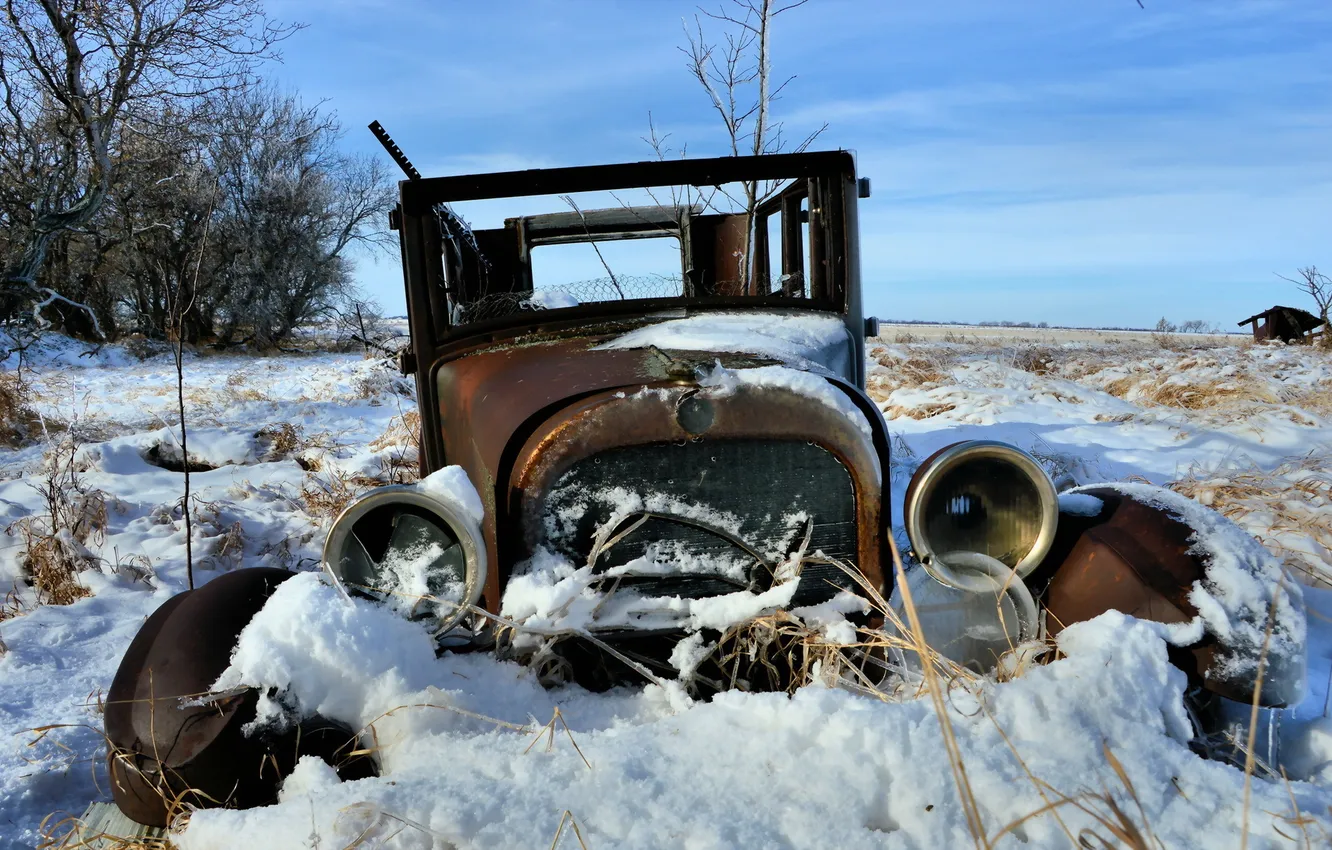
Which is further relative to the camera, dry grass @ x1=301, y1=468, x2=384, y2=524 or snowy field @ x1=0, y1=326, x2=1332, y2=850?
dry grass @ x1=301, y1=468, x2=384, y2=524

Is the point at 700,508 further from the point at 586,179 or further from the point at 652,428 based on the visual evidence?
the point at 586,179

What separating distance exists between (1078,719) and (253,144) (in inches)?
1006

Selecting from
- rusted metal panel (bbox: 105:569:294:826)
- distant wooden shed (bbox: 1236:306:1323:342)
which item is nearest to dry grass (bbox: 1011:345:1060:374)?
distant wooden shed (bbox: 1236:306:1323:342)

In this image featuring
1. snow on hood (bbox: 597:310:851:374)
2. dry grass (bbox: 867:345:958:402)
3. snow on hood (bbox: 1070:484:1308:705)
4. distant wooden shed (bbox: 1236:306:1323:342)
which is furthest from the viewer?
distant wooden shed (bbox: 1236:306:1323:342)

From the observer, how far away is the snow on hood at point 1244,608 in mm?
1660

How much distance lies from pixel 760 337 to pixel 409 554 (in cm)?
117

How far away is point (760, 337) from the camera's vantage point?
2.42 m

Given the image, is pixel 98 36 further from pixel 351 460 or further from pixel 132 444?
pixel 351 460

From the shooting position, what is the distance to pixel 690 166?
2.69 metres

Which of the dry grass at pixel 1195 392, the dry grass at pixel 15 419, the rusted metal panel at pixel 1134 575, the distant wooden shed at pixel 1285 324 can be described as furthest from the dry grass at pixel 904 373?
the distant wooden shed at pixel 1285 324

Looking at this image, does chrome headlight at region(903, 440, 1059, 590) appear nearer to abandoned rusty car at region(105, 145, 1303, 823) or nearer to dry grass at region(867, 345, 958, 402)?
abandoned rusty car at region(105, 145, 1303, 823)

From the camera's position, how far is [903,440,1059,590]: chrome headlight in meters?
1.91

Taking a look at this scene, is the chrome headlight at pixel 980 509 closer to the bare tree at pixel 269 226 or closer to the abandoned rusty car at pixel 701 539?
the abandoned rusty car at pixel 701 539

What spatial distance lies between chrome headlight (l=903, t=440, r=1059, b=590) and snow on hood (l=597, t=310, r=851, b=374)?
48cm
